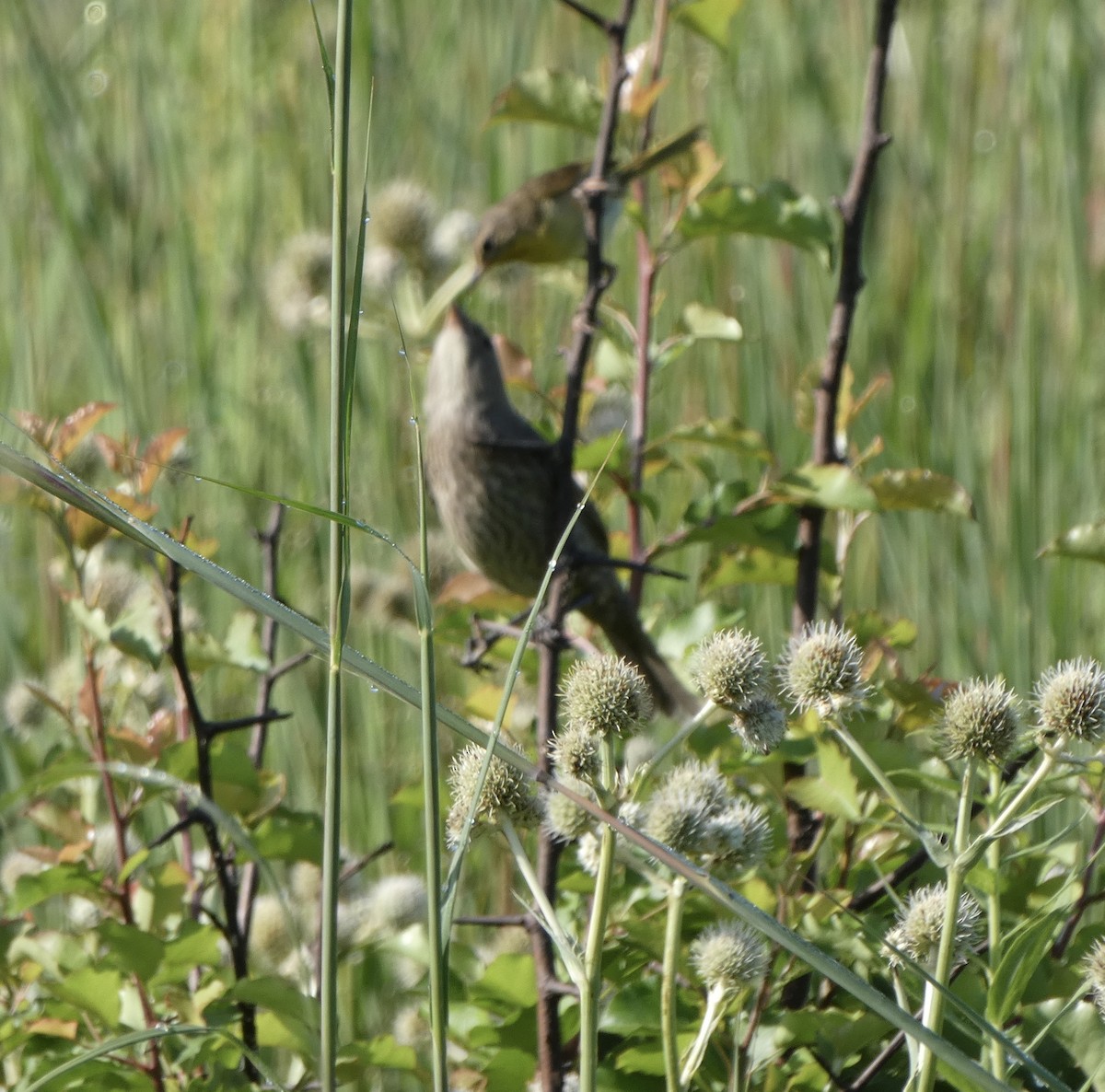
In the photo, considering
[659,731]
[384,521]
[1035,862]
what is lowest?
[1035,862]

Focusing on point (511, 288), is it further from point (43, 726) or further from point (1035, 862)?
point (1035, 862)

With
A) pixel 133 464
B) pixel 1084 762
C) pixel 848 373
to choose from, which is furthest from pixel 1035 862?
pixel 133 464

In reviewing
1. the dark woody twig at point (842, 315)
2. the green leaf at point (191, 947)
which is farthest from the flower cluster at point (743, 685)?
the green leaf at point (191, 947)

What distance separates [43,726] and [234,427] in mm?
847

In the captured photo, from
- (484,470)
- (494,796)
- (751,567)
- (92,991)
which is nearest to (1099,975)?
(494,796)

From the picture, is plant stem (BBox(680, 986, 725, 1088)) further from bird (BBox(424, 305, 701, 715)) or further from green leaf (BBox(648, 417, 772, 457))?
bird (BBox(424, 305, 701, 715))

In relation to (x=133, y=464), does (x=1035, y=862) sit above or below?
below

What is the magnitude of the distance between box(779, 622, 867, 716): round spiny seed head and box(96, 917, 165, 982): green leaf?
1.75 ft

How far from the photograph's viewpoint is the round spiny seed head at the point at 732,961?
0.95 metres

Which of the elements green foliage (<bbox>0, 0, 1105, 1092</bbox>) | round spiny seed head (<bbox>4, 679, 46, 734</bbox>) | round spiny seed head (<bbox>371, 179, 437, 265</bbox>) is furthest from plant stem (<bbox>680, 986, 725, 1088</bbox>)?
round spiny seed head (<bbox>371, 179, 437, 265</bbox>)

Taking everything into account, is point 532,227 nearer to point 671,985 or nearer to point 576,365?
point 576,365

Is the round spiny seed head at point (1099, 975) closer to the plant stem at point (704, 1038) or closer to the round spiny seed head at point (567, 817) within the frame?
the plant stem at point (704, 1038)

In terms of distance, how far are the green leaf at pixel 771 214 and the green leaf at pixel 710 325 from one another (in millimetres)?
108

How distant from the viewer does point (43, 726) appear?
219cm
